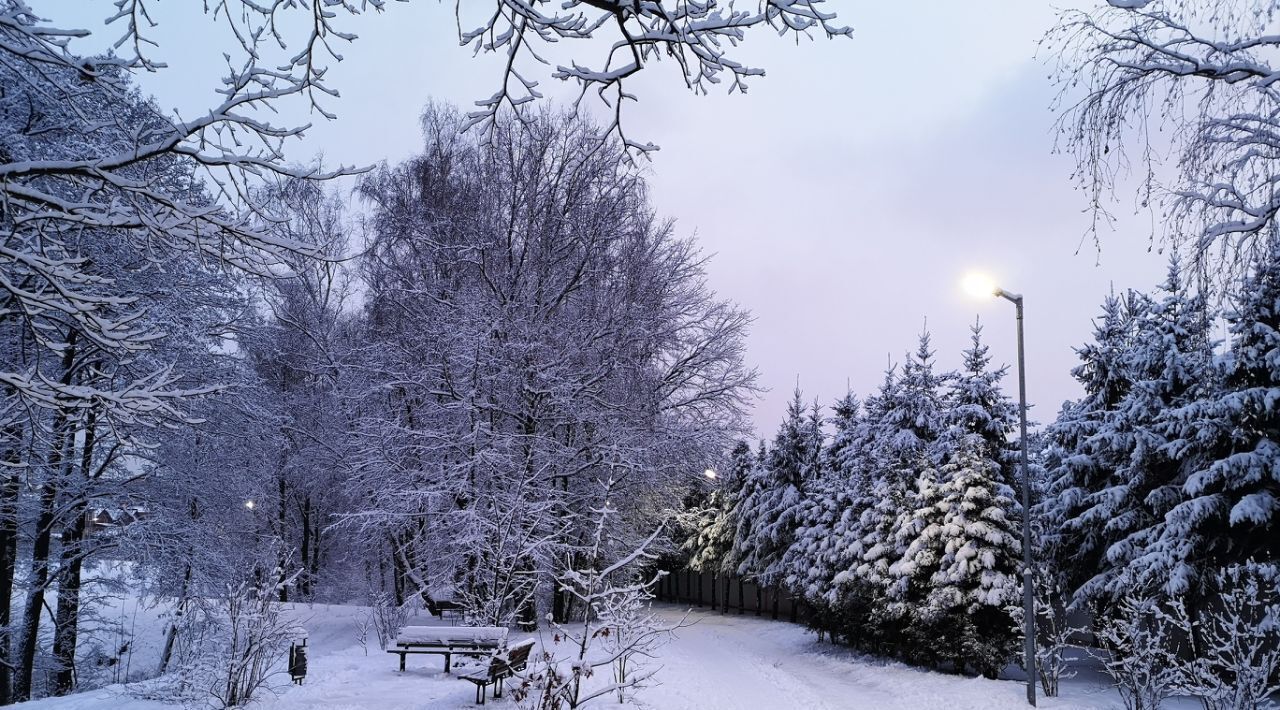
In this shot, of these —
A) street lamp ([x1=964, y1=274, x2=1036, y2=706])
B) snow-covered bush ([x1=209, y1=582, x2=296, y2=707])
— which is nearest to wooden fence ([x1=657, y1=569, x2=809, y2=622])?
street lamp ([x1=964, y1=274, x2=1036, y2=706])

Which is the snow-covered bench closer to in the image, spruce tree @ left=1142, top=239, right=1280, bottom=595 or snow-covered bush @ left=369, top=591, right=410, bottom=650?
Result: snow-covered bush @ left=369, top=591, right=410, bottom=650

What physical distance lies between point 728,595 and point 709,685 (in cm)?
2834

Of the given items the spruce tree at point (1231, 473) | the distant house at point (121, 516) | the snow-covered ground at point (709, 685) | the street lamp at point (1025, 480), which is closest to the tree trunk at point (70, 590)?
the distant house at point (121, 516)

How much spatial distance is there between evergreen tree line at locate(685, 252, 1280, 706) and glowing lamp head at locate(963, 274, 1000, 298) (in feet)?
12.9

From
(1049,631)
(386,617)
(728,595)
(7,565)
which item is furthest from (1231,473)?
(728,595)

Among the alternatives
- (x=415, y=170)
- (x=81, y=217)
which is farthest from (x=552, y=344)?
(x=81, y=217)

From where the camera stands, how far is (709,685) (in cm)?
1381

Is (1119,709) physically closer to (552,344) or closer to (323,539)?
(552,344)

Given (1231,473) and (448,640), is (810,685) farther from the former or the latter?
(1231,473)

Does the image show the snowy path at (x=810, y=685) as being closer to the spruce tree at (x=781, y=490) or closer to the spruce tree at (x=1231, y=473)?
the spruce tree at (x=1231, y=473)

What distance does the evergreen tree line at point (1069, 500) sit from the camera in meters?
14.5

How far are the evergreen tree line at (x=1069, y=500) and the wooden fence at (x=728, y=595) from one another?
27.8 ft

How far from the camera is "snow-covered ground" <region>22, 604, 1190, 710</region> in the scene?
9898 mm

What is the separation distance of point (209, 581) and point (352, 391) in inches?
265
